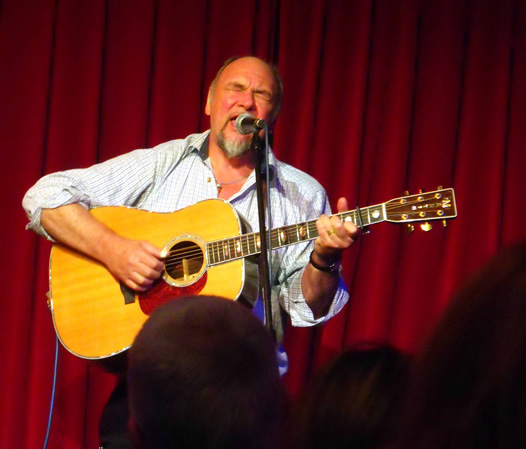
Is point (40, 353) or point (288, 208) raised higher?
point (288, 208)

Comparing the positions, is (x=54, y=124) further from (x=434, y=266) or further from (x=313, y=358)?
(x=434, y=266)

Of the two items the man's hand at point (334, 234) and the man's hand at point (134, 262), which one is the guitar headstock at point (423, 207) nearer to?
the man's hand at point (334, 234)

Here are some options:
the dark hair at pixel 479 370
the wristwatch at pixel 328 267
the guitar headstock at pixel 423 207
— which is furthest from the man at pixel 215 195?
the dark hair at pixel 479 370

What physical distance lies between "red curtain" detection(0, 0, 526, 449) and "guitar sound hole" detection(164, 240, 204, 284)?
47.4 inches

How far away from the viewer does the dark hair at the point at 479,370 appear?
838 millimetres

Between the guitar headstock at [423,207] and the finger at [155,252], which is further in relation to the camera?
the finger at [155,252]

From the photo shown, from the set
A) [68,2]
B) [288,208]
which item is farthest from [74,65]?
[288,208]

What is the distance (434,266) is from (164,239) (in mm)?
1721

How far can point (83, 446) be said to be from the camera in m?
3.78

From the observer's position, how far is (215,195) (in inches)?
118

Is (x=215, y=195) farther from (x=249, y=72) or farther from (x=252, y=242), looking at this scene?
(x=249, y=72)

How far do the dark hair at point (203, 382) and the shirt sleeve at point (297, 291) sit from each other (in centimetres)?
156

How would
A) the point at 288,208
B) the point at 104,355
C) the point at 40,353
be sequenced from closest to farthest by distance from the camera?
the point at 104,355
the point at 288,208
the point at 40,353

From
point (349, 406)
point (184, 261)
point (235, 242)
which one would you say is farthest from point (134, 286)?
point (349, 406)
